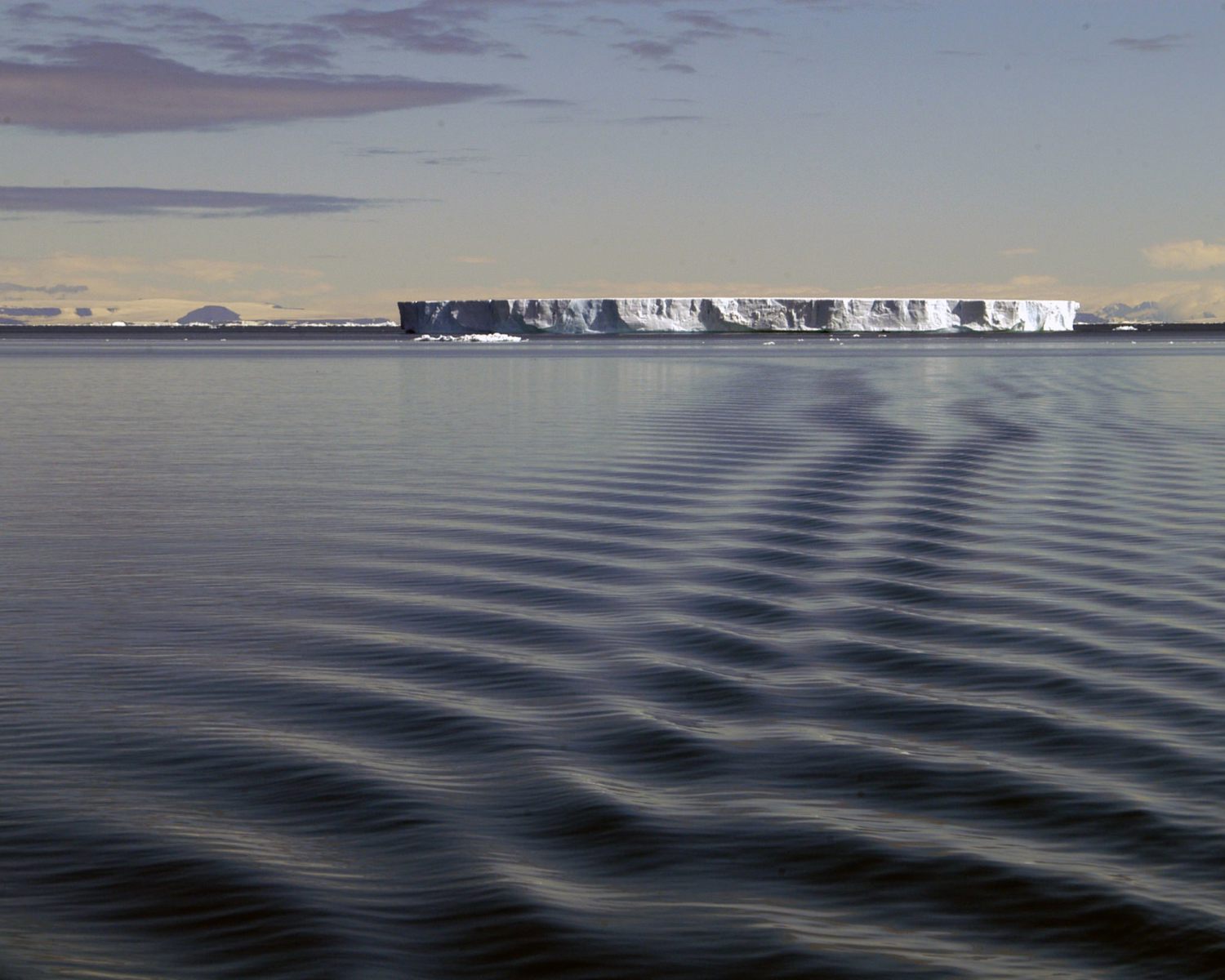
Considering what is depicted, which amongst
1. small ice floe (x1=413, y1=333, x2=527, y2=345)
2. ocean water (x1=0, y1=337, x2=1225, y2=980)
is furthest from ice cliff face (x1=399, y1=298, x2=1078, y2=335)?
ocean water (x1=0, y1=337, x2=1225, y2=980)

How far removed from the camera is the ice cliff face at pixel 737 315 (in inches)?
3976

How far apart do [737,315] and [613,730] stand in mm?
98151

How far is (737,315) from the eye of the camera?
102688 mm

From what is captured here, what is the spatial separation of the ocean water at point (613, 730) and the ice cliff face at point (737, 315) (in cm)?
8767

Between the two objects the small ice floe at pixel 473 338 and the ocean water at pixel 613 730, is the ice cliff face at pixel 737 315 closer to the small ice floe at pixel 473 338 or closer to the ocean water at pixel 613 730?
the small ice floe at pixel 473 338

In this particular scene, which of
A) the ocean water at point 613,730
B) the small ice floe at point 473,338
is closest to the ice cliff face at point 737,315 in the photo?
the small ice floe at point 473,338

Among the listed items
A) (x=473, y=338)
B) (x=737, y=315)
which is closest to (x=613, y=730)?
(x=737, y=315)

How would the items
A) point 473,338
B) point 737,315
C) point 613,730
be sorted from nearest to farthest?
1. point 613,730
2. point 737,315
3. point 473,338

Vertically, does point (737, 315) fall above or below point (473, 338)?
above

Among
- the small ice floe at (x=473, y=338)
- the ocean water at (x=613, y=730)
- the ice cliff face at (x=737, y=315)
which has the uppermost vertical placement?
the ice cliff face at (x=737, y=315)

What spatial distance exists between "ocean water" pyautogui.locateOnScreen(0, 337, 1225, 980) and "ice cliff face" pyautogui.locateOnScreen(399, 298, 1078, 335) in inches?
3452

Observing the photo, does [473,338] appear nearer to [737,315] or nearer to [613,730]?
[737,315]

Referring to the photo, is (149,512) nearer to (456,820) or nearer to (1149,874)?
(456,820)

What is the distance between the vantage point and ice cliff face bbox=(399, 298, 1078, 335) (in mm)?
101000
